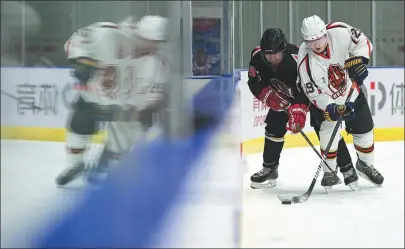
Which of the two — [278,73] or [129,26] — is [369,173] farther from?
[129,26]

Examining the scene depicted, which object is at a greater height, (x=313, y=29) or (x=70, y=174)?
(x=313, y=29)

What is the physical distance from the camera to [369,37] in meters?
0.64

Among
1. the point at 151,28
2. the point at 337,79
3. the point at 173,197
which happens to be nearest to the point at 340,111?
the point at 337,79

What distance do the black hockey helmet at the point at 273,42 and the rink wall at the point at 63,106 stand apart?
82 mm

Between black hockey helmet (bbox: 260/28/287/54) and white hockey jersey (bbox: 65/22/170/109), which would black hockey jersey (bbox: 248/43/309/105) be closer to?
black hockey helmet (bbox: 260/28/287/54)

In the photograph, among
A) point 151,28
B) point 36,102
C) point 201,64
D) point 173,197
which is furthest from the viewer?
point 173,197

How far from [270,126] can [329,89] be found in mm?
76

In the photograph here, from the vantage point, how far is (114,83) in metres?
0.62

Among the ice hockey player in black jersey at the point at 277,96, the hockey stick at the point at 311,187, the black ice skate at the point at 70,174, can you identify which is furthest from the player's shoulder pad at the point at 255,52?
the black ice skate at the point at 70,174

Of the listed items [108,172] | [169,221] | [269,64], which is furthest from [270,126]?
[169,221]

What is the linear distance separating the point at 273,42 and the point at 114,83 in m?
0.17

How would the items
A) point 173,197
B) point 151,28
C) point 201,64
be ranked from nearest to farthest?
point 151,28 < point 201,64 < point 173,197

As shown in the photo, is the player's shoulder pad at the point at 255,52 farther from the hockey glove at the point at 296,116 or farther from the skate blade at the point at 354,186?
the skate blade at the point at 354,186

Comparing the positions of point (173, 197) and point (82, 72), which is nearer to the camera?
point (82, 72)
